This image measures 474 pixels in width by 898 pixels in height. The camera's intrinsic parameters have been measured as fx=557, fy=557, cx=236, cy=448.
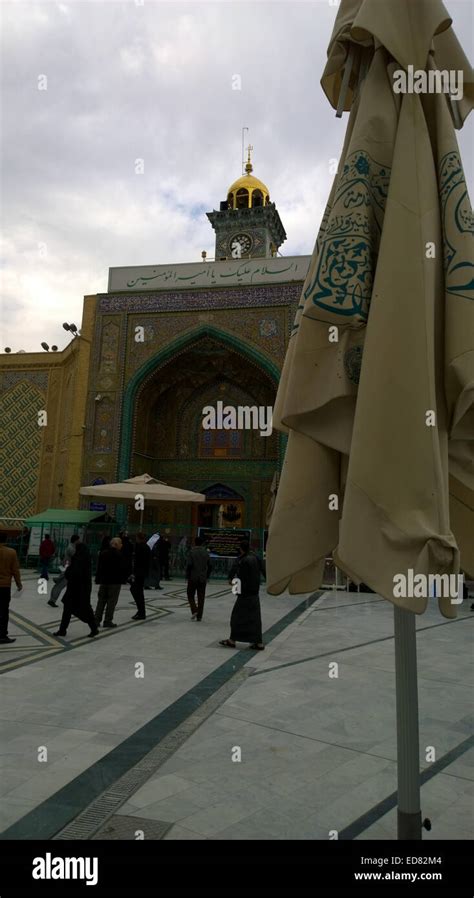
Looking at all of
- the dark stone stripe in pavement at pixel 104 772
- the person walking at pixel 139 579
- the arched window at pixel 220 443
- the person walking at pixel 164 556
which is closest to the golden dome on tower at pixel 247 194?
the arched window at pixel 220 443

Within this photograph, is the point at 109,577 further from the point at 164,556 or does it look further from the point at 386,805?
the point at 164,556

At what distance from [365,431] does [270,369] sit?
15189mm

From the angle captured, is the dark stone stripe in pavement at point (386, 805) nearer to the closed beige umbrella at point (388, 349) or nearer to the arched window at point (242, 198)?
the closed beige umbrella at point (388, 349)

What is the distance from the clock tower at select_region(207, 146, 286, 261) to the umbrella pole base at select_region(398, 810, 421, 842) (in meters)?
28.7

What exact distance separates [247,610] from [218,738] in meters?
2.54

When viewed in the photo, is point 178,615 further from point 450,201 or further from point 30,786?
point 450,201

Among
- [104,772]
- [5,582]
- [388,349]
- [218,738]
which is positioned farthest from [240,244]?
[388,349]

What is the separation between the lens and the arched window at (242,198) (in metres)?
30.4

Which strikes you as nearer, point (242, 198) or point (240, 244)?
point (240, 244)

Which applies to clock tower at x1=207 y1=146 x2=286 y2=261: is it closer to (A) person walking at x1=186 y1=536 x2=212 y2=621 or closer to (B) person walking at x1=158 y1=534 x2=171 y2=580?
(B) person walking at x1=158 y1=534 x2=171 y2=580

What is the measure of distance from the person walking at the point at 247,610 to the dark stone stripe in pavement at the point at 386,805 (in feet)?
→ 9.01

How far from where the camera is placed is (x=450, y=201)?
171cm

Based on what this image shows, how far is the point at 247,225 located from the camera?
29.2m
